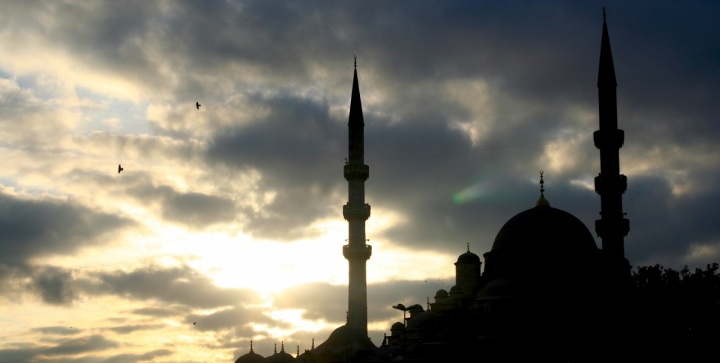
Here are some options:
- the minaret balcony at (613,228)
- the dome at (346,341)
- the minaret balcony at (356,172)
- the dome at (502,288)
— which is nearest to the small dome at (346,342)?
the dome at (346,341)

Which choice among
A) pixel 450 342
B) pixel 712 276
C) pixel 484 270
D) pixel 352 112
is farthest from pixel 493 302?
pixel 352 112

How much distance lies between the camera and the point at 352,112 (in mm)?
55094

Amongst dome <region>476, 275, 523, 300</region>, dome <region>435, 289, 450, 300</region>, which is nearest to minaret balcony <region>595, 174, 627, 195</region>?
dome <region>476, 275, 523, 300</region>

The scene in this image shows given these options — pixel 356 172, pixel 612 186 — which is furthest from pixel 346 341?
pixel 612 186

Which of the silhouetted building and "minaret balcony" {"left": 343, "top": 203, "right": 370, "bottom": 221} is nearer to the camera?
the silhouetted building

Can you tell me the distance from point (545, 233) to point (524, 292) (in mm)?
5652

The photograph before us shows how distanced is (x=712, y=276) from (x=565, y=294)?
298 inches

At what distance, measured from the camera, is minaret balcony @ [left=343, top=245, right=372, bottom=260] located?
172 feet

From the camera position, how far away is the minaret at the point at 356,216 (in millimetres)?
51719

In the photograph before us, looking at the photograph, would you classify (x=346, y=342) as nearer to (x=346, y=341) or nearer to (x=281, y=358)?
(x=346, y=341)

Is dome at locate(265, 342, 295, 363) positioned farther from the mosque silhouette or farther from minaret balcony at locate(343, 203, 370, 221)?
minaret balcony at locate(343, 203, 370, 221)

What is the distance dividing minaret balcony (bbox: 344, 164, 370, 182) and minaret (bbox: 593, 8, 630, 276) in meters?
14.6

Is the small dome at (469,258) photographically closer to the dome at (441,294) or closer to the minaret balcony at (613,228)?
the dome at (441,294)

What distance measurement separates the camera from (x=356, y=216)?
53.4 meters
